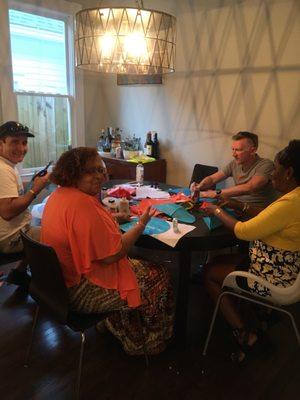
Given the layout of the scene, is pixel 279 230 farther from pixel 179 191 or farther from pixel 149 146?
pixel 149 146

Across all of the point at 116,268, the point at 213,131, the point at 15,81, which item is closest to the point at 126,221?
the point at 116,268

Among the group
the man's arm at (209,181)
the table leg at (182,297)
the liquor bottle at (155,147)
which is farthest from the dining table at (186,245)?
the liquor bottle at (155,147)

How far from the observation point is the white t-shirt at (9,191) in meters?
1.96

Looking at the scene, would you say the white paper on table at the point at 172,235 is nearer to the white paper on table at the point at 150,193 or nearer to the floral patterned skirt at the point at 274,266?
the floral patterned skirt at the point at 274,266

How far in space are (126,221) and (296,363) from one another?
1.23 m

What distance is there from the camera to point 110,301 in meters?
1.53

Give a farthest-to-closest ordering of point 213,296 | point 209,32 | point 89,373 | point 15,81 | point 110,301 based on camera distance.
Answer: point 15,81, point 209,32, point 213,296, point 89,373, point 110,301

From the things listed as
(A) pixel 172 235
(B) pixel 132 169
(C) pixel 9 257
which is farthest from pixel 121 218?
(B) pixel 132 169

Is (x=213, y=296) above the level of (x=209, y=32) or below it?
A: below

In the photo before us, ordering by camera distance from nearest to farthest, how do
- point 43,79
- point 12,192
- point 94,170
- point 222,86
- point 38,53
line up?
point 94,170 → point 12,192 → point 222,86 → point 38,53 → point 43,79

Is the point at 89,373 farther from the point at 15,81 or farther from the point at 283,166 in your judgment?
the point at 15,81

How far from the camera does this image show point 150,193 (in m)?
2.44

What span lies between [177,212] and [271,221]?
1.99 feet

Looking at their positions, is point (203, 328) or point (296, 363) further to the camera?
point (203, 328)
